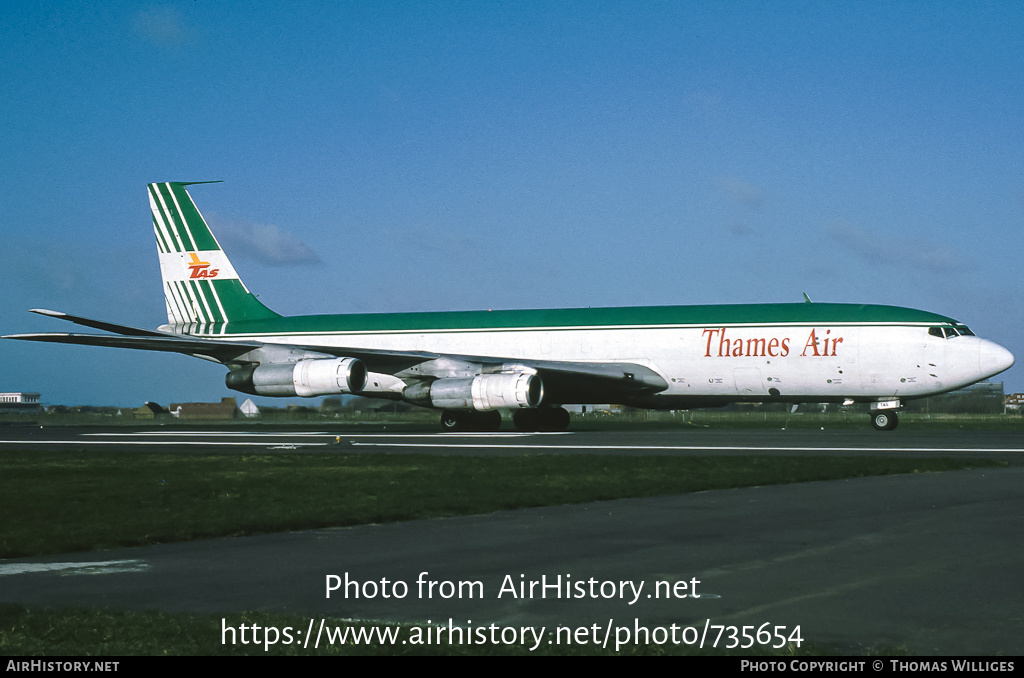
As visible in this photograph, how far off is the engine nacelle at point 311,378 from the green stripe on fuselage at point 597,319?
6001mm

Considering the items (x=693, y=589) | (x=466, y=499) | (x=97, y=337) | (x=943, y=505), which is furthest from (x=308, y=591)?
(x=97, y=337)

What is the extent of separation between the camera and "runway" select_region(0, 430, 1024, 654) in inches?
239

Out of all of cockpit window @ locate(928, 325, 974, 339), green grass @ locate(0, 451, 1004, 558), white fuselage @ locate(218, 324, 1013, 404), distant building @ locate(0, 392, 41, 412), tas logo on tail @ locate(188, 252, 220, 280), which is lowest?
distant building @ locate(0, 392, 41, 412)

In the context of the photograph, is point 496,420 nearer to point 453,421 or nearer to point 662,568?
point 453,421

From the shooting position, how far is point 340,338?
127 ft

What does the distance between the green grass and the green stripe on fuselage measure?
13807 millimetres

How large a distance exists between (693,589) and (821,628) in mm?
1308

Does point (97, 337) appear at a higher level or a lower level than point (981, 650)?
higher

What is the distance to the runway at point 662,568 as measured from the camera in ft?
19.9

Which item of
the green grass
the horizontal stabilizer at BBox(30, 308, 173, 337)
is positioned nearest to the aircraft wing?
the horizontal stabilizer at BBox(30, 308, 173, 337)

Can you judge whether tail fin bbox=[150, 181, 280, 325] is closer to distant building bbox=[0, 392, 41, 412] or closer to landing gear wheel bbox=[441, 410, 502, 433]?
landing gear wheel bbox=[441, 410, 502, 433]

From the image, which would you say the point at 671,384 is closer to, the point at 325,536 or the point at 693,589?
the point at 325,536

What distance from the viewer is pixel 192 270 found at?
42.0 m

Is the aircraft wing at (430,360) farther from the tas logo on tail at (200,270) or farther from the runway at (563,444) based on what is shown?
the tas logo on tail at (200,270)
